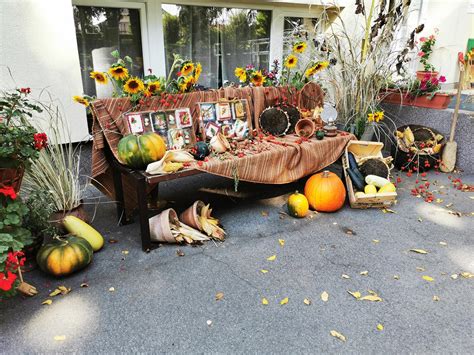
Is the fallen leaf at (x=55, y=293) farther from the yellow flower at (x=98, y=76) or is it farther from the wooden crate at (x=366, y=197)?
the wooden crate at (x=366, y=197)

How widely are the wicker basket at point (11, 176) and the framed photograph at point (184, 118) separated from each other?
1291 mm

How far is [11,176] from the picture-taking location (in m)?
2.05

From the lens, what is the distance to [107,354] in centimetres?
171

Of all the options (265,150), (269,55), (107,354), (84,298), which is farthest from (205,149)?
(269,55)

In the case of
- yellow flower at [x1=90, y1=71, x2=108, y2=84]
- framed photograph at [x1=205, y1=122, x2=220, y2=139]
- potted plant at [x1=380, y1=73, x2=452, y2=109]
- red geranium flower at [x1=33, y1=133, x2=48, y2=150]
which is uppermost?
yellow flower at [x1=90, y1=71, x2=108, y2=84]

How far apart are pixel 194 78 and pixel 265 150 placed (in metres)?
0.88

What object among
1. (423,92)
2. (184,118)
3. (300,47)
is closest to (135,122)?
(184,118)

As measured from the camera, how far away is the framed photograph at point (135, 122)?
281 centimetres

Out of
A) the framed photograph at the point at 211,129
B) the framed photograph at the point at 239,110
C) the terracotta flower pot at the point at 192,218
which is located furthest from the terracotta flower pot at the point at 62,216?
the framed photograph at the point at 239,110

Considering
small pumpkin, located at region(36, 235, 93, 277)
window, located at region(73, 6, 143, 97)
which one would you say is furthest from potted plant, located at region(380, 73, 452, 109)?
small pumpkin, located at region(36, 235, 93, 277)

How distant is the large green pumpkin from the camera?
2.54 metres

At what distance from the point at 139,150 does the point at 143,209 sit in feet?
1.38

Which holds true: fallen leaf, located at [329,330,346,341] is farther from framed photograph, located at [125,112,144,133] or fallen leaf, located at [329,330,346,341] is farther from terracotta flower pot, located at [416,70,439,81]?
terracotta flower pot, located at [416,70,439,81]

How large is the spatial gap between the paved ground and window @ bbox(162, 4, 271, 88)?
91.7 inches
